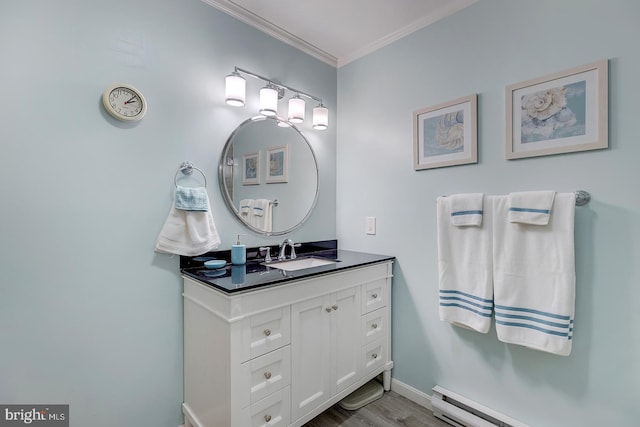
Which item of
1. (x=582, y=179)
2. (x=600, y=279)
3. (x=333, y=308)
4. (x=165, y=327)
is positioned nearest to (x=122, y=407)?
(x=165, y=327)

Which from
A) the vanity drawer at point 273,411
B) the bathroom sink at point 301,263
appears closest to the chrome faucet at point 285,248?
the bathroom sink at point 301,263

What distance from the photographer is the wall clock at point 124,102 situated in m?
1.37

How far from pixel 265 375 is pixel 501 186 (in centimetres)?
157

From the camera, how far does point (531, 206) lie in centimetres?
137

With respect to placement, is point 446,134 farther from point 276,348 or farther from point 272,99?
point 276,348

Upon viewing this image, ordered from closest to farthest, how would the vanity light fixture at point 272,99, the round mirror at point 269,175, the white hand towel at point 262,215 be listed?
1. the vanity light fixture at point 272,99
2. the round mirror at point 269,175
3. the white hand towel at point 262,215

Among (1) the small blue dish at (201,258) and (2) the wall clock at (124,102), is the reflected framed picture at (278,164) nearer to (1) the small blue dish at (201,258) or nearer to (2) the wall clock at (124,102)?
(1) the small blue dish at (201,258)

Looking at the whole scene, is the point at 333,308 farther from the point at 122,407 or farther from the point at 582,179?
the point at 582,179

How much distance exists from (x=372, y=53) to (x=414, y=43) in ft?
1.15

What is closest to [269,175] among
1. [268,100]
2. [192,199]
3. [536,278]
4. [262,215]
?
[262,215]

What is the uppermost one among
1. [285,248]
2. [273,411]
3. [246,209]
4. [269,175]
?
[269,175]

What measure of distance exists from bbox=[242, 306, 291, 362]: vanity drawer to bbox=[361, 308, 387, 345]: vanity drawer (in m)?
0.62

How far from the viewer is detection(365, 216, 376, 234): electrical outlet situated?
217 centimetres

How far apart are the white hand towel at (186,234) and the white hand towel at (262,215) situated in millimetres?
360
